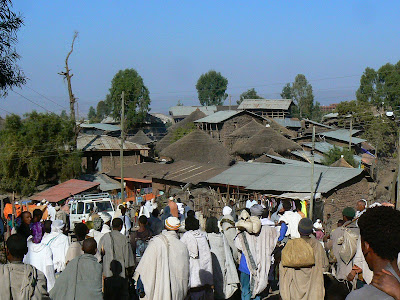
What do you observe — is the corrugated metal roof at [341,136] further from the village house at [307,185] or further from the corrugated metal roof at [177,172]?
the village house at [307,185]

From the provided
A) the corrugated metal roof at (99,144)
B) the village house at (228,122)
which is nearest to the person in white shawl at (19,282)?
the corrugated metal roof at (99,144)

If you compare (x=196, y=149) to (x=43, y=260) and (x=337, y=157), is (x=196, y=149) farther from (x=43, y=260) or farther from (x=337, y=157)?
(x=43, y=260)

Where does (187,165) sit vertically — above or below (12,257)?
below

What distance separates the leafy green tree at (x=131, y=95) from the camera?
65.1 metres

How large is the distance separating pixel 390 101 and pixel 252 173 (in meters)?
46.0

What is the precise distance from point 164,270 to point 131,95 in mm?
61302

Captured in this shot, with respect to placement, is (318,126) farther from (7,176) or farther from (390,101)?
(7,176)

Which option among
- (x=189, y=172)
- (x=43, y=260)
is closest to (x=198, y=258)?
(x=43, y=260)

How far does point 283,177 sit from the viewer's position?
23.7 metres

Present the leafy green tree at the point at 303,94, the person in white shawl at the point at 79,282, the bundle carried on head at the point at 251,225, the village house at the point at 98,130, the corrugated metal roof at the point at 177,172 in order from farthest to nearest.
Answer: the leafy green tree at the point at 303,94, the village house at the point at 98,130, the corrugated metal roof at the point at 177,172, the bundle carried on head at the point at 251,225, the person in white shawl at the point at 79,282

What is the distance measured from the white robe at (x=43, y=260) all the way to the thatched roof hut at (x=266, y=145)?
32.5 metres

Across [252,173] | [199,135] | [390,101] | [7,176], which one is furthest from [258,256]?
[390,101]

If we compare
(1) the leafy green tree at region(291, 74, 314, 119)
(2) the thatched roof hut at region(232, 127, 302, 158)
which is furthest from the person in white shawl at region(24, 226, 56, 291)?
(1) the leafy green tree at region(291, 74, 314, 119)

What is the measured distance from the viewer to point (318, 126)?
58.8 meters
